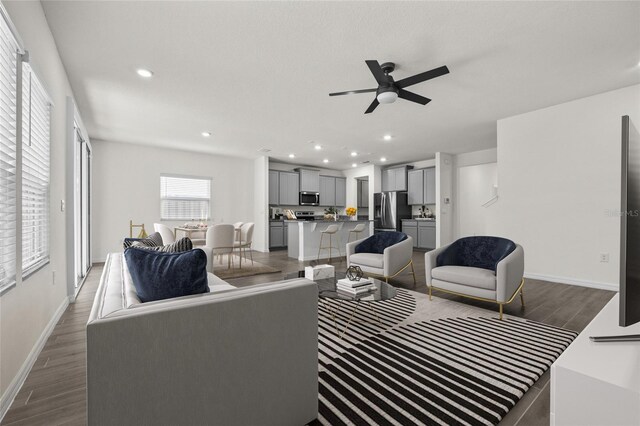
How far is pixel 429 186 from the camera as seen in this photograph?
7984 mm

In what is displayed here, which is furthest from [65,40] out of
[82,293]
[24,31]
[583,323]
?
[583,323]

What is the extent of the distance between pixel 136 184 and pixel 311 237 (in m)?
4.23

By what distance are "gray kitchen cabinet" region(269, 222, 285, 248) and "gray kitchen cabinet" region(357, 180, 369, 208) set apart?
3.02 meters

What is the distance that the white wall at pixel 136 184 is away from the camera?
6.29m

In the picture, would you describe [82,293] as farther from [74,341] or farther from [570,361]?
[570,361]

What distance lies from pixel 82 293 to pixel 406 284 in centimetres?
436

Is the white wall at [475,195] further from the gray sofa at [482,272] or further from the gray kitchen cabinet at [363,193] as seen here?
the gray sofa at [482,272]

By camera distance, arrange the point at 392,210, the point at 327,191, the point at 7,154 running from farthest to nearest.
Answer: the point at 327,191 → the point at 392,210 → the point at 7,154

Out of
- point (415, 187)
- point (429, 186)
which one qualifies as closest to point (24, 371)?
point (429, 186)

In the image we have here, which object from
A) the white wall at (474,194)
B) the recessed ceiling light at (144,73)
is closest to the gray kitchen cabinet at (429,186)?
the white wall at (474,194)

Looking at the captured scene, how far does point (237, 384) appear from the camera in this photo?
1.17 m

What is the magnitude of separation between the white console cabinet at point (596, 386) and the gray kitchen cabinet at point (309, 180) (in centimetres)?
827

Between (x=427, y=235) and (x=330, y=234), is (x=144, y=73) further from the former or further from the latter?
(x=427, y=235)

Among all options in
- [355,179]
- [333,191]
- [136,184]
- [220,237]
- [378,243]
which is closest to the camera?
[378,243]
